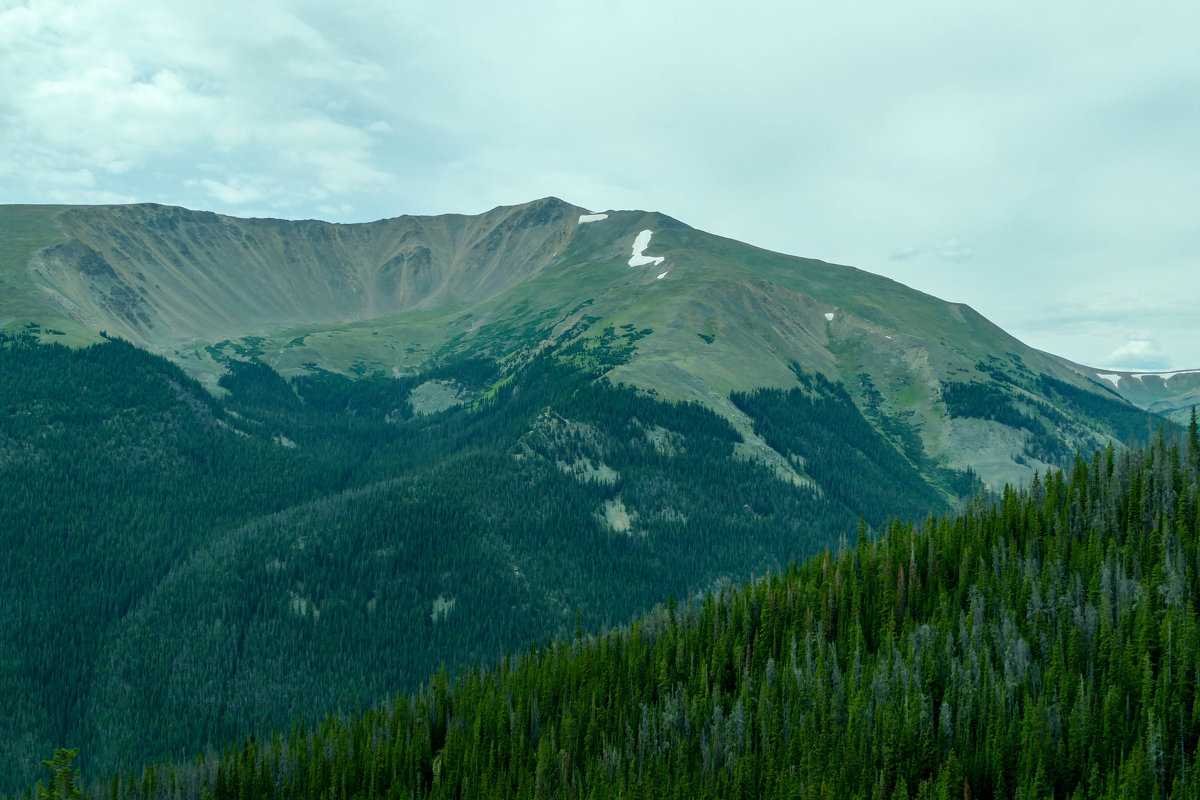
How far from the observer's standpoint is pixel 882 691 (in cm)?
10588

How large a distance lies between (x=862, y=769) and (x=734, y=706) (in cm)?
2368

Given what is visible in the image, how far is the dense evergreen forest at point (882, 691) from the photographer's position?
92000 millimetres

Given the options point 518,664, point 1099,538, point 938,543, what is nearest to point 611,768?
point 518,664

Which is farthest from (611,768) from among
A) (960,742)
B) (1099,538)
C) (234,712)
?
(234,712)

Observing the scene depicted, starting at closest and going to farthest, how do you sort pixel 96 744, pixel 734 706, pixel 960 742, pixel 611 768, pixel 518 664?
1. pixel 960 742
2. pixel 611 768
3. pixel 734 706
4. pixel 518 664
5. pixel 96 744

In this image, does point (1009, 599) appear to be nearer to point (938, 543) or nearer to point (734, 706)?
point (938, 543)

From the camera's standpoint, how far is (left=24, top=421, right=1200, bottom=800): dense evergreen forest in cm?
9200

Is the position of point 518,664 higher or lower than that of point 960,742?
lower

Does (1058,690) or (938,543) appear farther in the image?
(938,543)

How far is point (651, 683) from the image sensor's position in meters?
128

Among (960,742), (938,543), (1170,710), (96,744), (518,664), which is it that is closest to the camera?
(1170,710)

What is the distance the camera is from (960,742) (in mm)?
97000

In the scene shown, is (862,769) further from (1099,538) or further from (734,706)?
(1099,538)

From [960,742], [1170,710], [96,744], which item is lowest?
[96,744]
